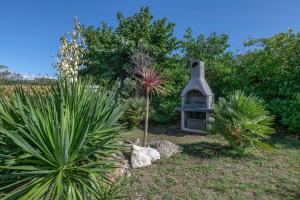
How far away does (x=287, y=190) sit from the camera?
3.48 meters

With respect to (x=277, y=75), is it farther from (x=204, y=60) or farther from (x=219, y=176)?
(x=219, y=176)

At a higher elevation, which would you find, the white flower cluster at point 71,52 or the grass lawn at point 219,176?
the white flower cluster at point 71,52

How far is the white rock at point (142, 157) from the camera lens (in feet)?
14.8

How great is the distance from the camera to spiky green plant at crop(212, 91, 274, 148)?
484cm

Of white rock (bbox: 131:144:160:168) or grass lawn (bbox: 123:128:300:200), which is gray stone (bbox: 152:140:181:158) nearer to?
grass lawn (bbox: 123:128:300:200)

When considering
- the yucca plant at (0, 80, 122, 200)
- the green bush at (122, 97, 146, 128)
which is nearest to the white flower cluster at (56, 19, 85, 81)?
the green bush at (122, 97, 146, 128)

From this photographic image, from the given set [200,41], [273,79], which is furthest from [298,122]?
[200,41]

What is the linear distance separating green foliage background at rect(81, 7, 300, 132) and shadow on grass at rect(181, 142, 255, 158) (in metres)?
2.86

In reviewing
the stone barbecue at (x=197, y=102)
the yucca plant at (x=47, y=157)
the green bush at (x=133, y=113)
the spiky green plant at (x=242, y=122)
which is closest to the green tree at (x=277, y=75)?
the stone barbecue at (x=197, y=102)

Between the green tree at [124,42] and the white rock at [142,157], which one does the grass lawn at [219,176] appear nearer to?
the white rock at [142,157]

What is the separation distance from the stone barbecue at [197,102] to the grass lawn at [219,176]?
6.09 feet

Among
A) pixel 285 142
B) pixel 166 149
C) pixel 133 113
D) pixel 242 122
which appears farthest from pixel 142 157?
pixel 285 142

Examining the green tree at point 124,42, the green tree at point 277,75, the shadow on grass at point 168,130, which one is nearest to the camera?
the green tree at point 277,75

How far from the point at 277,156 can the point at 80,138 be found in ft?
14.9
